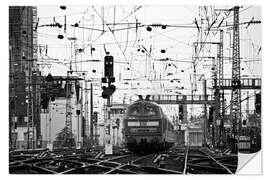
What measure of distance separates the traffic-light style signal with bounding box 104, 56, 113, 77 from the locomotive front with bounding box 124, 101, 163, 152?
74cm

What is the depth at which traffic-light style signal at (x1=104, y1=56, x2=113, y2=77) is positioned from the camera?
12.6m

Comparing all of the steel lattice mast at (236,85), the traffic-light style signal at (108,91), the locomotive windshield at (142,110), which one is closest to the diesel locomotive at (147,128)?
the locomotive windshield at (142,110)

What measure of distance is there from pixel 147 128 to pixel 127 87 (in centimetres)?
89

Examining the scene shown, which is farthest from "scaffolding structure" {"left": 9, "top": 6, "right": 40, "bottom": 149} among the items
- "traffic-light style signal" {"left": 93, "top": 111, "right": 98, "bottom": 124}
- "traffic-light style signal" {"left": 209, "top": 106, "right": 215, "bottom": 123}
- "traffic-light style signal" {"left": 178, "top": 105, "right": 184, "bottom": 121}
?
"traffic-light style signal" {"left": 209, "top": 106, "right": 215, "bottom": 123}

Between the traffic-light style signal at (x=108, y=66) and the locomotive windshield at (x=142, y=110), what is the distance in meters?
0.76

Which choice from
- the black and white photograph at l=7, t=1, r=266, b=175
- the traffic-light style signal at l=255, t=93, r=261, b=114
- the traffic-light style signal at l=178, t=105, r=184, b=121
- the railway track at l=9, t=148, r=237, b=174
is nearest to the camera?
the traffic-light style signal at l=255, t=93, r=261, b=114

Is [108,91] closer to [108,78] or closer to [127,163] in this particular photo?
[108,78]

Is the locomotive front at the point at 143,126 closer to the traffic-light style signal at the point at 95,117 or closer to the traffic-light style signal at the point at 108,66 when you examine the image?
the traffic-light style signal at the point at 95,117

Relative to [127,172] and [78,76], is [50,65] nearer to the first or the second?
[78,76]

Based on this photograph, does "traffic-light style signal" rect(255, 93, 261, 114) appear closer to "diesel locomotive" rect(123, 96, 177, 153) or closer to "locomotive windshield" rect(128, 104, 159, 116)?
"diesel locomotive" rect(123, 96, 177, 153)

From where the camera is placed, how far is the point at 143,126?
1274 centimetres

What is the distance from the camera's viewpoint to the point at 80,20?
12.6 meters

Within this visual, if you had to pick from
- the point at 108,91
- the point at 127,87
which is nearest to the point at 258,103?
the point at 127,87

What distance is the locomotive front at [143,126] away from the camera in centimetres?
1255
